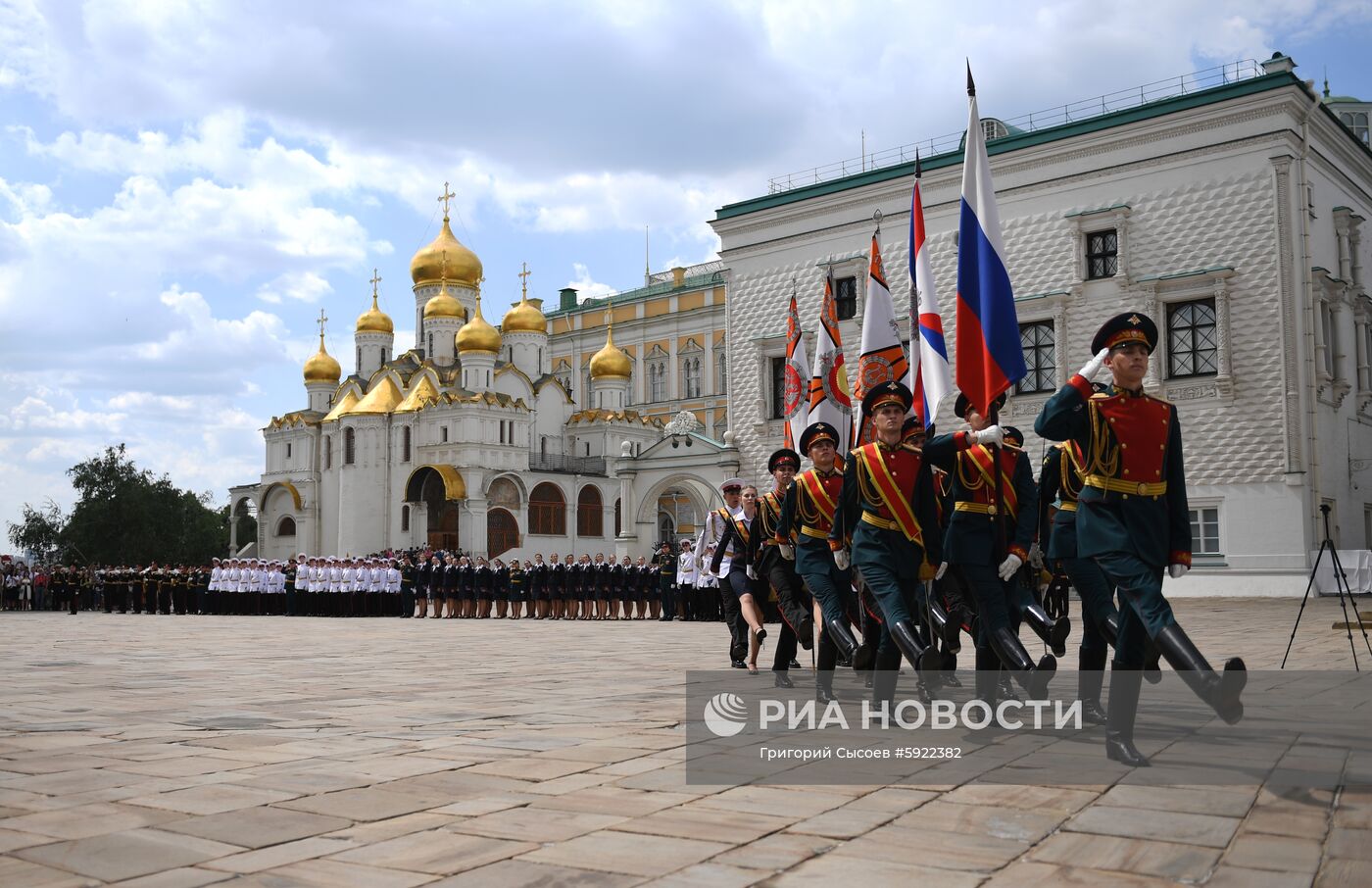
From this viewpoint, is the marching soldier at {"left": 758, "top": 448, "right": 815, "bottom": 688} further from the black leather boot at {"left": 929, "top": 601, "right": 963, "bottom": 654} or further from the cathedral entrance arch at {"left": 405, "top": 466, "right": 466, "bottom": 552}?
the cathedral entrance arch at {"left": 405, "top": 466, "right": 466, "bottom": 552}

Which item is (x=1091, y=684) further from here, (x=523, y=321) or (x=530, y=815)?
(x=523, y=321)

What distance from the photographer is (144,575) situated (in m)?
38.2

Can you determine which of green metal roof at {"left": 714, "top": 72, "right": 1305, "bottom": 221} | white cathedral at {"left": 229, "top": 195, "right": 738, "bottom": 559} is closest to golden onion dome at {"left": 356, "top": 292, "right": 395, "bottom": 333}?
white cathedral at {"left": 229, "top": 195, "right": 738, "bottom": 559}

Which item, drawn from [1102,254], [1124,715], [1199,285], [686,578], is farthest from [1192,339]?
[1124,715]

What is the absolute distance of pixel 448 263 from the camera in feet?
206

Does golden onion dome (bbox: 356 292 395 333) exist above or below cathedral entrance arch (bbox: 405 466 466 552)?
above

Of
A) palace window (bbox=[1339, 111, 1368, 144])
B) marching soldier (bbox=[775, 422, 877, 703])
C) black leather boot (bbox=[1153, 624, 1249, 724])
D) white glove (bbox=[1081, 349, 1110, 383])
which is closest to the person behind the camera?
black leather boot (bbox=[1153, 624, 1249, 724])

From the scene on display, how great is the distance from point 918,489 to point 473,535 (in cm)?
4527

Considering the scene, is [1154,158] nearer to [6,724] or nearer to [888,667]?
[888,667]

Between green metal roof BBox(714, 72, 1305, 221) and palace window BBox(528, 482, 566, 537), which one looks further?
palace window BBox(528, 482, 566, 537)

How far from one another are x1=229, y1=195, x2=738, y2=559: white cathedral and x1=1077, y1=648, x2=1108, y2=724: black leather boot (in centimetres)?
3899

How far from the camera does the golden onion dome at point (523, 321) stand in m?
63.7

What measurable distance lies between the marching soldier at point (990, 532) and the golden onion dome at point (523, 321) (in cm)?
5764

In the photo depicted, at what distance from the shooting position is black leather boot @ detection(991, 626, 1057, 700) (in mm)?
6293
